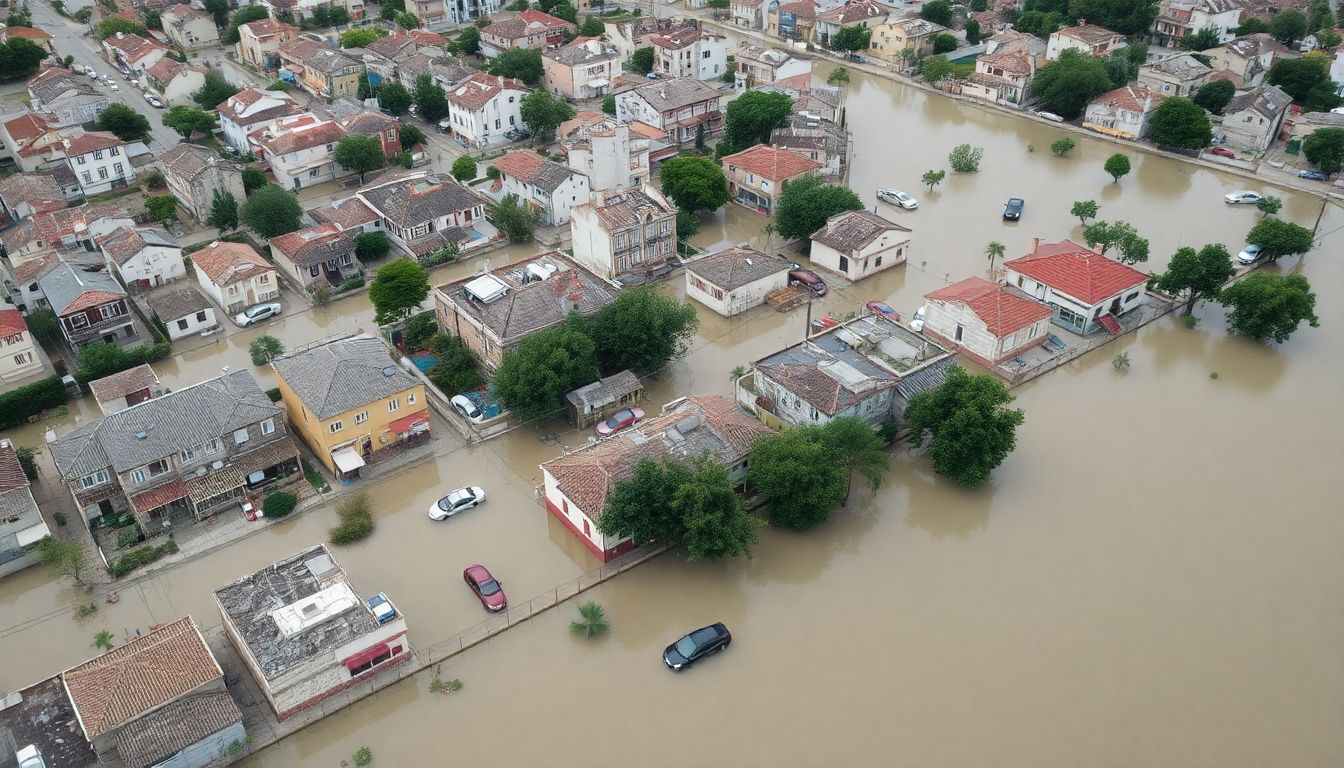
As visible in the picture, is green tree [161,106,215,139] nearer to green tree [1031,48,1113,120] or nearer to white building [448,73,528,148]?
white building [448,73,528,148]

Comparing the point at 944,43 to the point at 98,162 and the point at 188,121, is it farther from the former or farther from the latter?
the point at 98,162

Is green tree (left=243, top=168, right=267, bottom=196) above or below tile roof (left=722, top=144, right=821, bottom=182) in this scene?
below

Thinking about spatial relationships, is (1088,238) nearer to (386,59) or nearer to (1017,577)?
(1017,577)

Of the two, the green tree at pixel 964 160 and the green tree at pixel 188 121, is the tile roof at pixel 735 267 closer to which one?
the green tree at pixel 964 160

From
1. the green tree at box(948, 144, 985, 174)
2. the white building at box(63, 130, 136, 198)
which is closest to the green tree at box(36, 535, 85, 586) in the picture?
the white building at box(63, 130, 136, 198)

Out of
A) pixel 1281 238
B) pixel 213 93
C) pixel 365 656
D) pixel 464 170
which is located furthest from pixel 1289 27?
pixel 365 656

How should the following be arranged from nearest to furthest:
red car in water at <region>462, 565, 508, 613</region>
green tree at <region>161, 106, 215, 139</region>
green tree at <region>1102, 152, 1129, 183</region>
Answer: red car in water at <region>462, 565, 508, 613</region> < green tree at <region>1102, 152, 1129, 183</region> < green tree at <region>161, 106, 215, 139</region>
